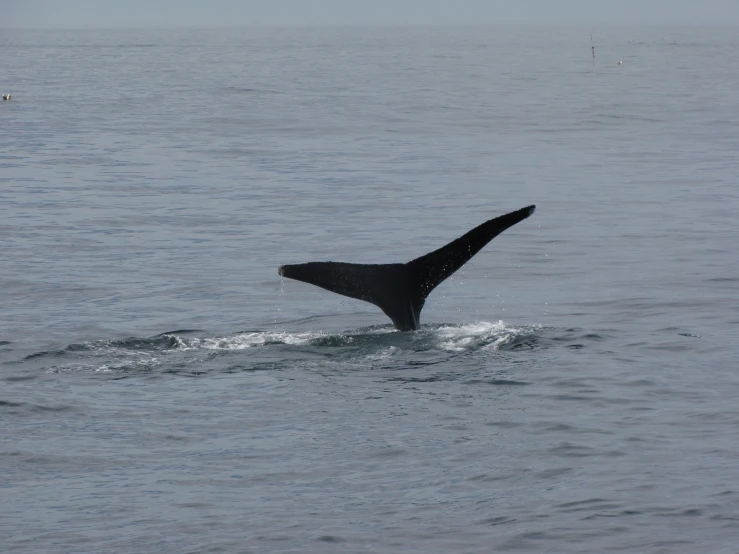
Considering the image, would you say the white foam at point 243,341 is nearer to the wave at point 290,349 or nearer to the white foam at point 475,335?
the wave at point 290,349

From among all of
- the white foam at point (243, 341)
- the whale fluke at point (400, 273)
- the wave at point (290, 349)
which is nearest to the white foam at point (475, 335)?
the wave at point (290, 349)

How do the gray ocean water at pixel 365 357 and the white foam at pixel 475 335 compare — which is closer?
the gray ocean water at pixel 365 357

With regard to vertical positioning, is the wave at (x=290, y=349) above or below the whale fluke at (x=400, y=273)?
below

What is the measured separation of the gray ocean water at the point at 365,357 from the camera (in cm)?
1050

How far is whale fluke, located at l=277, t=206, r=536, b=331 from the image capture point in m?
13.4

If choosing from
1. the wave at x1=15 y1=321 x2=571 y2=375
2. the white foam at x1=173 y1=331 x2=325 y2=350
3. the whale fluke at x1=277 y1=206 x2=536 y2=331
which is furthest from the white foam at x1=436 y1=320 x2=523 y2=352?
the white foam at x1=173 y1=331 x2=325 y2=350

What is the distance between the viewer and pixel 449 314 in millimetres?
18312

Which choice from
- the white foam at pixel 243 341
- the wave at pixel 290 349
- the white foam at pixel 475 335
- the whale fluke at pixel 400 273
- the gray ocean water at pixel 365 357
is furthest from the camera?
the white foam at pixel 243 341

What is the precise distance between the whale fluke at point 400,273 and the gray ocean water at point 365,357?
667mm

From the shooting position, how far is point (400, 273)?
14164mm

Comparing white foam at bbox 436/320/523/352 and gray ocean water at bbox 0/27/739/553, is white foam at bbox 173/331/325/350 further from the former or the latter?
white foam at bbox 436/320/523/352

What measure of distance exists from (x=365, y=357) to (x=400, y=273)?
1084 mm

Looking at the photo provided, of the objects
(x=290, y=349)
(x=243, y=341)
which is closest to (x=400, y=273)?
(x=290, y=349)

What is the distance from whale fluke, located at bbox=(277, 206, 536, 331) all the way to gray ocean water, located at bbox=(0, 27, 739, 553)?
67cm
